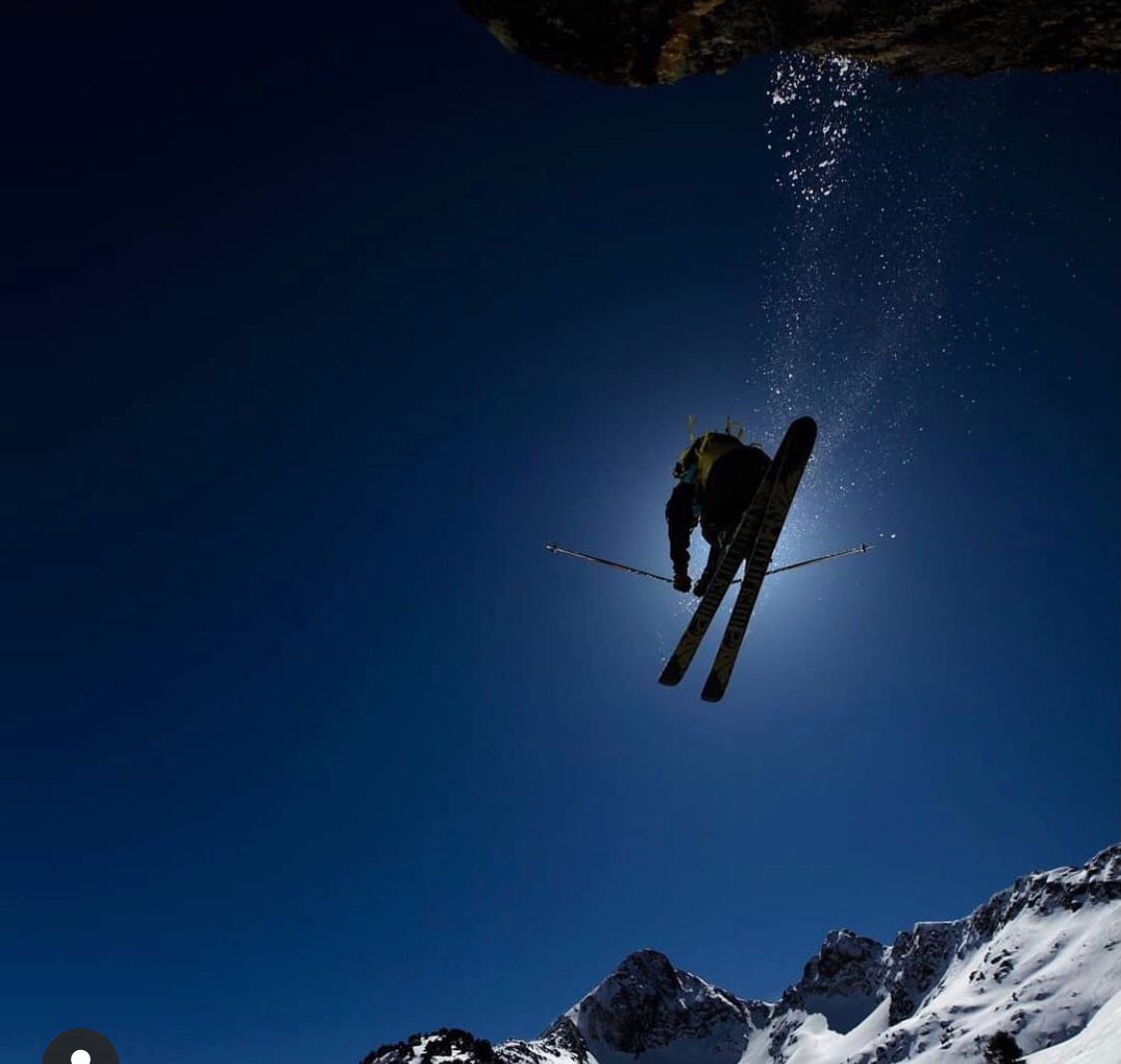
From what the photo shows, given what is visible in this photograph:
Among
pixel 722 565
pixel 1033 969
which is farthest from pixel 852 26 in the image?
pixel 1033 969

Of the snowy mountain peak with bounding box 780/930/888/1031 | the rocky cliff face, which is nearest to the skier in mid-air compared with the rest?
the rocky cliff face

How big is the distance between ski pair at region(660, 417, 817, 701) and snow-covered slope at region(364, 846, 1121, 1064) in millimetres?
71072

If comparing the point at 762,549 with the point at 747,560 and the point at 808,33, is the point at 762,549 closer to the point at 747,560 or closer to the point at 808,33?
the point at 747,560

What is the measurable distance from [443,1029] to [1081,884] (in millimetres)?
129263

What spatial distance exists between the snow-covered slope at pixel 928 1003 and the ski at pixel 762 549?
2788 inches

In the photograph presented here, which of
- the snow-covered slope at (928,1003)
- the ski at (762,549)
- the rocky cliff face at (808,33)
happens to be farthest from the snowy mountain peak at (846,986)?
the rocky cliff face at (808,33)

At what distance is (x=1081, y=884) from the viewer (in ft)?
432

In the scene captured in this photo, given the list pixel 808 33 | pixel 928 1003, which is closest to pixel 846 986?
pixel 928 1003

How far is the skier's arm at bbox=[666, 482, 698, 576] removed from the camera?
10.8 meters

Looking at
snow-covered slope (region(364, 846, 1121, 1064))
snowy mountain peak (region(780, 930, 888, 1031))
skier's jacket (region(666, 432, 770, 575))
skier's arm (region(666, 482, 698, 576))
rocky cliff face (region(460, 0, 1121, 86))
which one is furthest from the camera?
snowy mountain peak (region(780, 930, 888, 1031))

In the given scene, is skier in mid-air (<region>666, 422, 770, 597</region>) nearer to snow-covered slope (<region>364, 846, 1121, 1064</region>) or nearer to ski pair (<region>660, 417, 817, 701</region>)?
ski pair (<region>660, 417, 817, 701</region>)

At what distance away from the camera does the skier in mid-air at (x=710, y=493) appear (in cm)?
961

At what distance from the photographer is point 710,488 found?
977 centimetres

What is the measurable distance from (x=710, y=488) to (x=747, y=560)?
1344 millimetres
